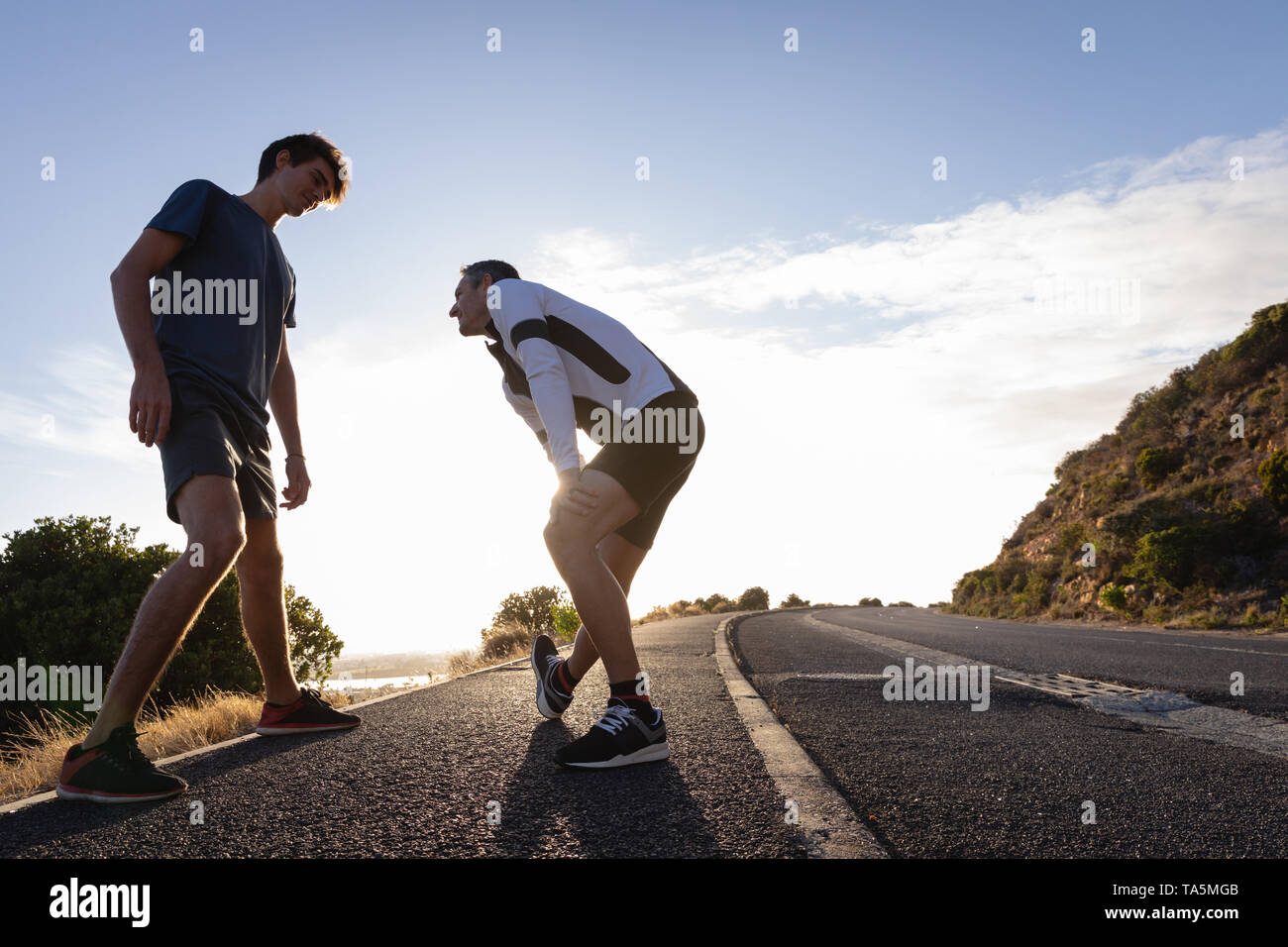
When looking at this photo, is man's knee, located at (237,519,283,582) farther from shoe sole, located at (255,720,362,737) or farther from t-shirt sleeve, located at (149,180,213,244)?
t-shirt sleeve, located at (149,180,213,244)

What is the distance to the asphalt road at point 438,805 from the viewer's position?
1.65 metres

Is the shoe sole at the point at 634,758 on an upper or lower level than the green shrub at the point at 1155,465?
lower

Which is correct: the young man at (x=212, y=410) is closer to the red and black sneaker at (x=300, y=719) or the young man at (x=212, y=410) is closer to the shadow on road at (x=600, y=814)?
the red and black sneaker at (x=300, y=719)

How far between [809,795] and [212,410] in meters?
2.41

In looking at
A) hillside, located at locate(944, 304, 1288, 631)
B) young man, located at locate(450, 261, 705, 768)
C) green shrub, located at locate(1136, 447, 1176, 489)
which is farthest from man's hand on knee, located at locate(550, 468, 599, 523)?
green shrub, located at locate(1136, 447, 1176, 489)

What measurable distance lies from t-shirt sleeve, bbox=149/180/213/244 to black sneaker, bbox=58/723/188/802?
5.77ft

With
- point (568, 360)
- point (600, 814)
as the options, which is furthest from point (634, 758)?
point (568, 360)

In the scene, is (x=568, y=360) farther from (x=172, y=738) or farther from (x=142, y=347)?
(x=172, y=738)

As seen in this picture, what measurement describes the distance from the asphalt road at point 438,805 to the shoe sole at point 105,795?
29mm

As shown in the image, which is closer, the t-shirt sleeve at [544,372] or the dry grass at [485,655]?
the t-shirt sleeve at [544,372]

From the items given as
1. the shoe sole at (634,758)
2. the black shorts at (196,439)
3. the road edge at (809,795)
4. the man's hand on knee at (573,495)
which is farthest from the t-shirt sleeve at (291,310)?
the road edge at (809,795)
